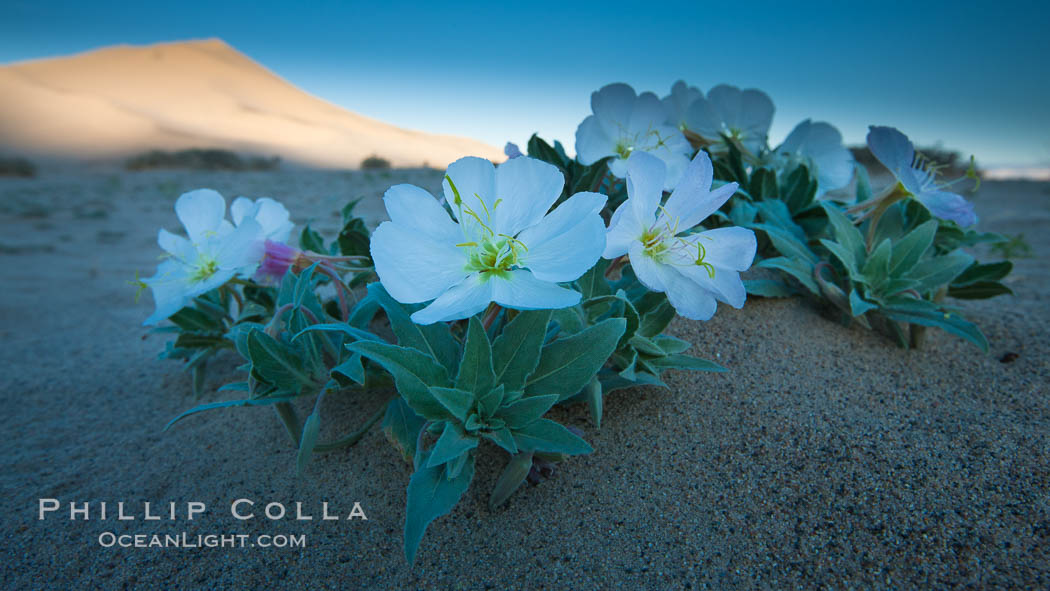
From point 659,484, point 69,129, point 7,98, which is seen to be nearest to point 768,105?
point 659,484

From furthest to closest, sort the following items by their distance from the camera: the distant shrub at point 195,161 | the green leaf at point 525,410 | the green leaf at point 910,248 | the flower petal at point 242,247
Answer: the distant shrub at point 195,161 < the green leaf at point 910,248 < the flower petal at point 242,247 < the green leaf at point 525,410

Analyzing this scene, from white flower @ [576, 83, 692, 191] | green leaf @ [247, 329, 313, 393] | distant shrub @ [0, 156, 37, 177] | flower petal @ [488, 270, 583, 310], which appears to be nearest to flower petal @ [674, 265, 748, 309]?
flower petal @ [488, 270, 583, 310]

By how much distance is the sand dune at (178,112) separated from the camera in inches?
1050

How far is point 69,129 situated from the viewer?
88.5 feet

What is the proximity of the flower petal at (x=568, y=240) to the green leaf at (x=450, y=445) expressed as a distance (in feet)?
1.20

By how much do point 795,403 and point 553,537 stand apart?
76cm

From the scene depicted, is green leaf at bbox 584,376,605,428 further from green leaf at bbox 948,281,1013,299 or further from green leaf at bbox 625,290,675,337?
green leaf at bbox 948,281,1013,299

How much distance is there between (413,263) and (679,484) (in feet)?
2.63

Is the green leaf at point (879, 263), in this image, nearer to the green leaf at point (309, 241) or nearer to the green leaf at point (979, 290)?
the green leaf at point (979, 290)

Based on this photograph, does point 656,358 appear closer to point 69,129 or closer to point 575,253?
point 575,253

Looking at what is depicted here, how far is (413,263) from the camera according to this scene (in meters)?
0.91

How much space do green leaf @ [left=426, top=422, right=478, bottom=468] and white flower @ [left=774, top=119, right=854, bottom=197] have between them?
168 cm

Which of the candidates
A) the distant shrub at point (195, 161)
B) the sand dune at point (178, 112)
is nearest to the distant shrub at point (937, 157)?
the sand dune at point (178, 112)

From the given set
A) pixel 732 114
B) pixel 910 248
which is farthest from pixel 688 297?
pixel 732 114
